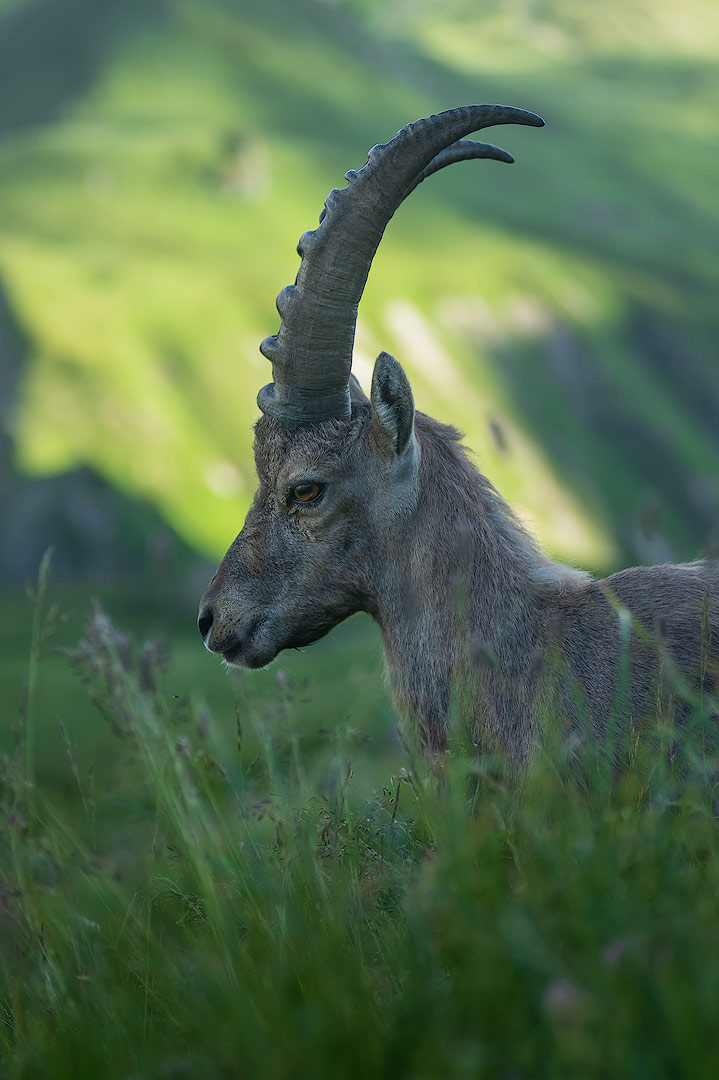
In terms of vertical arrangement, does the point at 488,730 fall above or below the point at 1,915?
above

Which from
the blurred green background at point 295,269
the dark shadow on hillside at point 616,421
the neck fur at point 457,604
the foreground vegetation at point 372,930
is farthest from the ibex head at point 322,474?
the dark shadow on hillside at point 616,421

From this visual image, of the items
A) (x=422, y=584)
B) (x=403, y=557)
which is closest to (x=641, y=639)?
(x=422, y=584)

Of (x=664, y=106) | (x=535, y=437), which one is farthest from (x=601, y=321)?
(x=664, y=106)

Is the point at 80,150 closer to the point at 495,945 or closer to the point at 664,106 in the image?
the point at 664,106

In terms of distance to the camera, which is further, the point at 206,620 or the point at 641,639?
the point at 206,620

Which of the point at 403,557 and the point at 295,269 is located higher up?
the point at 295,269

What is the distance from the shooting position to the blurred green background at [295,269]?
26422 mm

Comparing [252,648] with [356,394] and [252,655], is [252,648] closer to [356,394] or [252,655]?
[252,655]

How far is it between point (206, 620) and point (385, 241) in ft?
147

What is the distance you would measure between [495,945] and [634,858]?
2.50ft

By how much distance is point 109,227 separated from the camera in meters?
41.8

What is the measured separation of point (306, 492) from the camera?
516 centimetres

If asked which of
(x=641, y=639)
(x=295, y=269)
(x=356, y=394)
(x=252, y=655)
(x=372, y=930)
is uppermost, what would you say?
(x=295, y=269)

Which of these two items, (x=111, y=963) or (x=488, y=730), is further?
(x=488, y=730)
